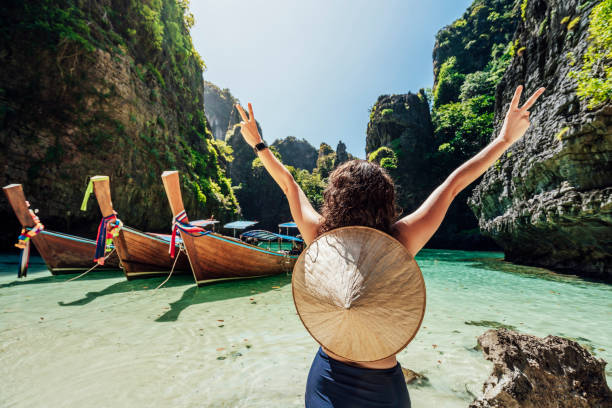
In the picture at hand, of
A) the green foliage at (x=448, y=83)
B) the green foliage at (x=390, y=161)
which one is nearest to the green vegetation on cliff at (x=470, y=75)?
the green foliage at (x=448, y=83)

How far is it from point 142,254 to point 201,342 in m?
5.24

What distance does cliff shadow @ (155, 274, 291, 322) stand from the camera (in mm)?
4304

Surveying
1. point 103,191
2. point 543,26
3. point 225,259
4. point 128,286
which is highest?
point 543,26

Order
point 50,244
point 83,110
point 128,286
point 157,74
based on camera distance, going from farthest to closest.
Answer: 1. point 157,74
2. point 83,110
3. point 50,244
4. point 128,286

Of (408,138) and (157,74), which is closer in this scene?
(157,74)

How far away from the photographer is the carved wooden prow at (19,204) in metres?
6.30

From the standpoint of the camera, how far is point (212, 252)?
20.7 ft

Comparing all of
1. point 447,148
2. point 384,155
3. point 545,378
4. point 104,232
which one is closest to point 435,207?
point 545,378

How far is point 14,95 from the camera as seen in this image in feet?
32.6

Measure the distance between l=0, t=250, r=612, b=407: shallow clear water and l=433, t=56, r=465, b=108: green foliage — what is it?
3289 cm

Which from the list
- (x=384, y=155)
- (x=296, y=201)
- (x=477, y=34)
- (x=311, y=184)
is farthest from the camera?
(x=311, y=184)

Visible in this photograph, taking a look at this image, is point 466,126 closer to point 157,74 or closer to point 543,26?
point 543,26

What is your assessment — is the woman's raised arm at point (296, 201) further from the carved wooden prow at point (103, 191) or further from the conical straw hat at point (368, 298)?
the carved wooden prow at point (103, 191)

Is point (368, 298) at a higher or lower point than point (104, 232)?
higher
